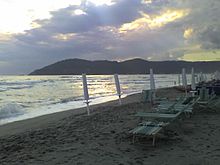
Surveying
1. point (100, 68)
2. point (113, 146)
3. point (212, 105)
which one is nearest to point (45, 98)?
point (212, 105)

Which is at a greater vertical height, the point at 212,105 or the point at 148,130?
the point at 148,130

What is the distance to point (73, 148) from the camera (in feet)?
22.3

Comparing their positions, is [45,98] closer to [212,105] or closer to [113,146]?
[212,105]

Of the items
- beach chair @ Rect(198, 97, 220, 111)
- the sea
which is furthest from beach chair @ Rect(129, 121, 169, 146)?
the sea

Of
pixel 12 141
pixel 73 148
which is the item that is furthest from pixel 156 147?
pixel 12 141

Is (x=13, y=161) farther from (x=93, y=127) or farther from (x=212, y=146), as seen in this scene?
(x=212, y=146)

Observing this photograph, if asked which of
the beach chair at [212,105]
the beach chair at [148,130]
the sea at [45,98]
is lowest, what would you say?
the sea at [45,98]

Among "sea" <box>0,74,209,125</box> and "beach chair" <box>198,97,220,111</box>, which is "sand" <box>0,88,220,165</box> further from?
"sea" <box>0,74,209,125</box>

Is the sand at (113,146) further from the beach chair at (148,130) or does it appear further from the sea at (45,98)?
the sea at (45,98)

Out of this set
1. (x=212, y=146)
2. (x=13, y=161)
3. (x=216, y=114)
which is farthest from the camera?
(x=216, y=114)

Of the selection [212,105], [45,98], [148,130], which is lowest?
[45,98]

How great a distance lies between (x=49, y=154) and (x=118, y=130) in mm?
2406

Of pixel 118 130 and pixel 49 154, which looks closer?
pixel 49 154

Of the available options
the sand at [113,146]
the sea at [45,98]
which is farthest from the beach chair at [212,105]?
the sea at [45,98]
